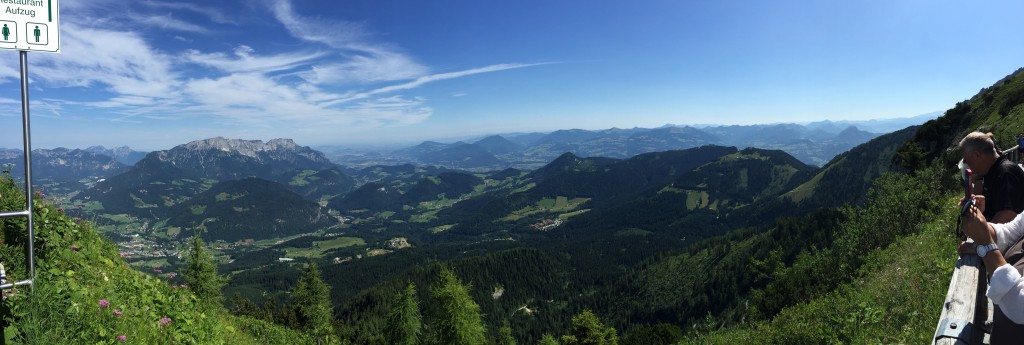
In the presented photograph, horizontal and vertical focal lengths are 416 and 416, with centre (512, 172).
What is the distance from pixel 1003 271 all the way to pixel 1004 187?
3328mm

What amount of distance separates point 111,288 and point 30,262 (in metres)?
3.07

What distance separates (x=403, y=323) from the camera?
34094mm

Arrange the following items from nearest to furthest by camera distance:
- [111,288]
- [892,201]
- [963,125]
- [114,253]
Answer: [111,288] → [114,253] → [892,201] → [963,125]

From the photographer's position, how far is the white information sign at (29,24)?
5207 millimetres

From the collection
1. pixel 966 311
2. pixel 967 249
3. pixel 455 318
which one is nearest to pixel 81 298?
pixel 966 311

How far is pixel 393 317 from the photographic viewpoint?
34.7m

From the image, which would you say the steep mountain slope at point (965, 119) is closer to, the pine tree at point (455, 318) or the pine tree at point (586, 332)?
the pine tree at point (586, 332)

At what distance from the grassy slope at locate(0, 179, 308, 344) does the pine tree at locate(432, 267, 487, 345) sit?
20.6m

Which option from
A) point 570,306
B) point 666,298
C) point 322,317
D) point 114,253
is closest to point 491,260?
point 570,306

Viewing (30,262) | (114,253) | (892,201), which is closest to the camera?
(30,262)

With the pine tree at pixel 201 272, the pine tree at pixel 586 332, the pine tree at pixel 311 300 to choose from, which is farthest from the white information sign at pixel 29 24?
the pine tree at pixel 586 332

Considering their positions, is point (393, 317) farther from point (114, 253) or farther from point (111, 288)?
point (111, 288)

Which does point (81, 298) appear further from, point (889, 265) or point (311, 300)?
point (311, 300)

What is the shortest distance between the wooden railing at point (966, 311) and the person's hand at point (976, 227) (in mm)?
669
